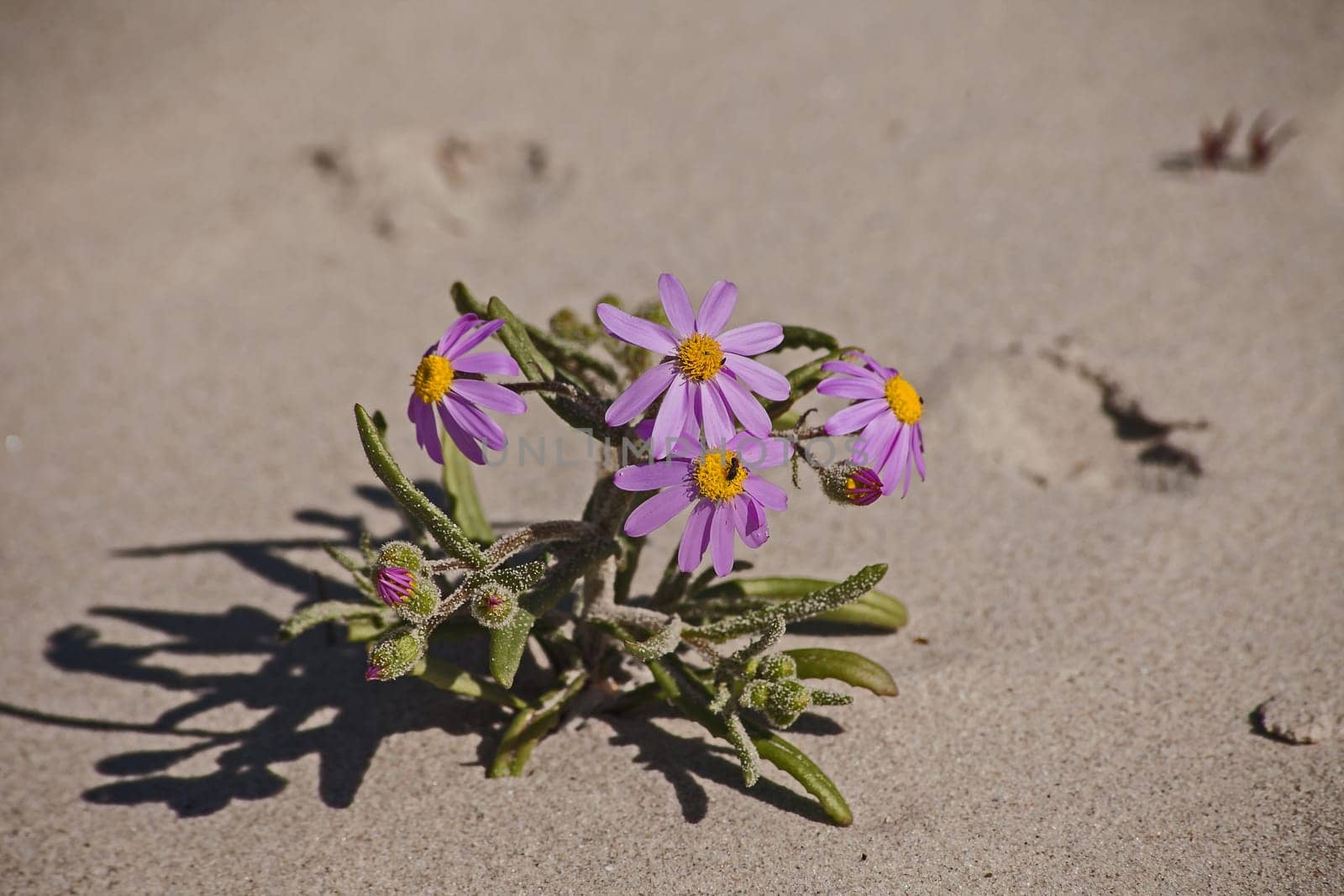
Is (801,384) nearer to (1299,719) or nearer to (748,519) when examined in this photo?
(748,519)

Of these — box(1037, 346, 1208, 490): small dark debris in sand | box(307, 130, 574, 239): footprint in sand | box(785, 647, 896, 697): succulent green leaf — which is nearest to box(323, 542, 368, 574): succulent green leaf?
box(785, 647, 896, 697): succulent green leaf

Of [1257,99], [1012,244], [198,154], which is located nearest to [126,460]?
[198,154]

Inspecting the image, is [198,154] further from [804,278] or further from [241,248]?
[804,278]

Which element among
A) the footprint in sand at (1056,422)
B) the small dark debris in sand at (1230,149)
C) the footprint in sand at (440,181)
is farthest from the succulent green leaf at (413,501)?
the small dark debris in sand at (1230,149)

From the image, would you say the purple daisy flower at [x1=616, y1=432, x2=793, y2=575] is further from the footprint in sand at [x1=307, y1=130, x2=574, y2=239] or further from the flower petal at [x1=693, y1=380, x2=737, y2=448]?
the footprint in sand at [x1=307, y1=130, x2=574, y2=239]

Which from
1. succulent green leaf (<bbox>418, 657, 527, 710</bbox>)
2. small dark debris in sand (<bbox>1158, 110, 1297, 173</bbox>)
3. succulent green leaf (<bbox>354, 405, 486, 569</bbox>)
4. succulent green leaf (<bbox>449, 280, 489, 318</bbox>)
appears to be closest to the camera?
succulent green leaf (<bbox>354, 405, 486, 569</bbox>)

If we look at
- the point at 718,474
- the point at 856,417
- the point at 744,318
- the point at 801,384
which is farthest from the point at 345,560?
the point at 744,318
